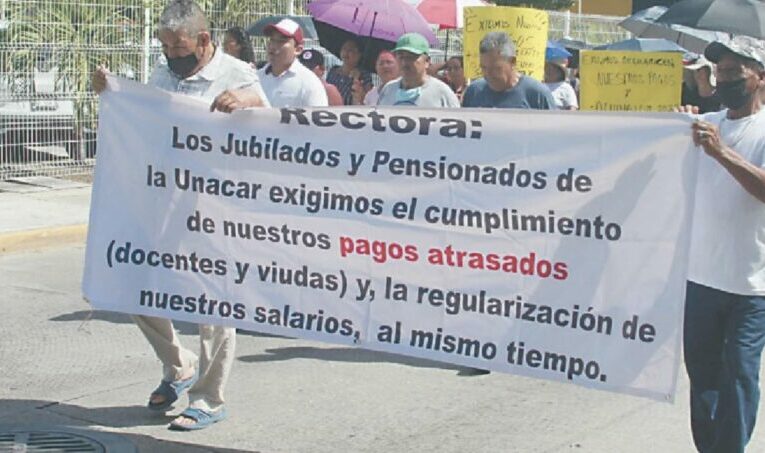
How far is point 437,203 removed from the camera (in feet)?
16.9

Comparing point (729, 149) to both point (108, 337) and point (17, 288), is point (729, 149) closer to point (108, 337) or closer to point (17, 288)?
point (108, 337)

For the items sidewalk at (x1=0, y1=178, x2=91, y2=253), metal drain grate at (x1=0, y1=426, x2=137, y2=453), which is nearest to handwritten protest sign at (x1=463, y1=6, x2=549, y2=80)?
sidewalk at (x1=0, y1=178, x2=91, y2=253)

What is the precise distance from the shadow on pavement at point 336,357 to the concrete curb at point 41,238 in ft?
12.9

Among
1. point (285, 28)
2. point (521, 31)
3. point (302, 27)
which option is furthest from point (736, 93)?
point (302, 27)

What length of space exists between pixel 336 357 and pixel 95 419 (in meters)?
1.83

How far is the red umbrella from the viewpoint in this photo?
14.0m

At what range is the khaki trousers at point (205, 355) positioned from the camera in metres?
5.89

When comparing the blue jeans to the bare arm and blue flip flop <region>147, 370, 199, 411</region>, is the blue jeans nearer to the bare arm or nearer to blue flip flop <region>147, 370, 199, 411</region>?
the bare arm

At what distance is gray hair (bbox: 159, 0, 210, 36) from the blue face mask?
2463 mm

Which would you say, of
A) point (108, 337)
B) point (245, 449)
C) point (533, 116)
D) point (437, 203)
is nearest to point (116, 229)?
point (245, 449)

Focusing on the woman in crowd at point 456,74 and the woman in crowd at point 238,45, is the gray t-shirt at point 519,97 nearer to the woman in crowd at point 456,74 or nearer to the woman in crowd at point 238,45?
the woman in crowd at point 238,45

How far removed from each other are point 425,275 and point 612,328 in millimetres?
786

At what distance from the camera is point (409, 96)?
8.14m

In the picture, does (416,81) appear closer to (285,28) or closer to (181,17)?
(285,28)
